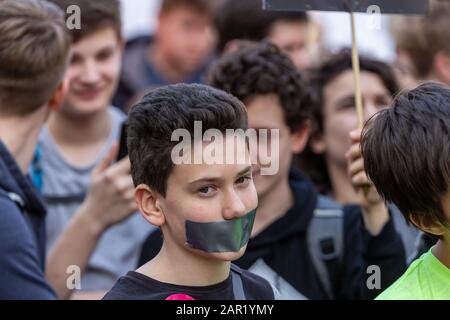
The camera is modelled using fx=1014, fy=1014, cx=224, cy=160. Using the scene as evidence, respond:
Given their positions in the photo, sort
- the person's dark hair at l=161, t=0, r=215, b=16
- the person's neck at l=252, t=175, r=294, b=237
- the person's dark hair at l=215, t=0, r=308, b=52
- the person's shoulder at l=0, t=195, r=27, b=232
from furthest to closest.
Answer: the person's dark hair at l=161, t=0, r=215, b=16, the person's dark hair at l=215, t=0, r=308, b=52, the person's neck at l=252, t=175, r=294, b=237, the person's shoulder at l=0, t=195, r=27, b=232

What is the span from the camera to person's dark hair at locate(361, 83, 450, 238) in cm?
252

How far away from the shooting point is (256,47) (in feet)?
13.3

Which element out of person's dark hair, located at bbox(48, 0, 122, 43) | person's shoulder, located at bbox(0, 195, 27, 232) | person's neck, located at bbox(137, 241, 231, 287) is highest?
person's dark hair, located at bbox(48, 0, 122, 43)

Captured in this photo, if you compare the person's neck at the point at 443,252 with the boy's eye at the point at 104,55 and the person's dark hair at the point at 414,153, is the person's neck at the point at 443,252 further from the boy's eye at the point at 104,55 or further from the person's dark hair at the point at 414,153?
the boy's eye at the point at 104,55

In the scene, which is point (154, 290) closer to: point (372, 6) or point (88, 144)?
point (372, 6)

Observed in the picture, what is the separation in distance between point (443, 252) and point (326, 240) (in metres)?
1.06

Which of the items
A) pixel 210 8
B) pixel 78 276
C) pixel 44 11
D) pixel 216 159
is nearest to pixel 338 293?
pixel 78 276

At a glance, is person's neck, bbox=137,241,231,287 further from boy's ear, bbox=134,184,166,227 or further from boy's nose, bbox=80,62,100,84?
boy's nose, bbox=80,62,100,84

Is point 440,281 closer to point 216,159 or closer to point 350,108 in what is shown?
point 216,159

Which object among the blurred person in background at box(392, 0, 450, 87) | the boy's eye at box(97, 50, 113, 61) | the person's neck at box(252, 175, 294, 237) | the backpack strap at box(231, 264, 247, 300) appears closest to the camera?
the backpack strap at box(231, 264, 247, 300)

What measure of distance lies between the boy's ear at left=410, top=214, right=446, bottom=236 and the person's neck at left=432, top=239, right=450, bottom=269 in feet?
0.10

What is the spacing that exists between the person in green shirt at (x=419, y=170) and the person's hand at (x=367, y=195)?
603 millimetres

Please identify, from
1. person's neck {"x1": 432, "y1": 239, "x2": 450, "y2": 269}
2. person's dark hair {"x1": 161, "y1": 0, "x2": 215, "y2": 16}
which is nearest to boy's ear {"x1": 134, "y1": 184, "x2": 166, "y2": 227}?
person's neck {"x1": 432, "y1": 239, "x2": 450, "y2": 269}
